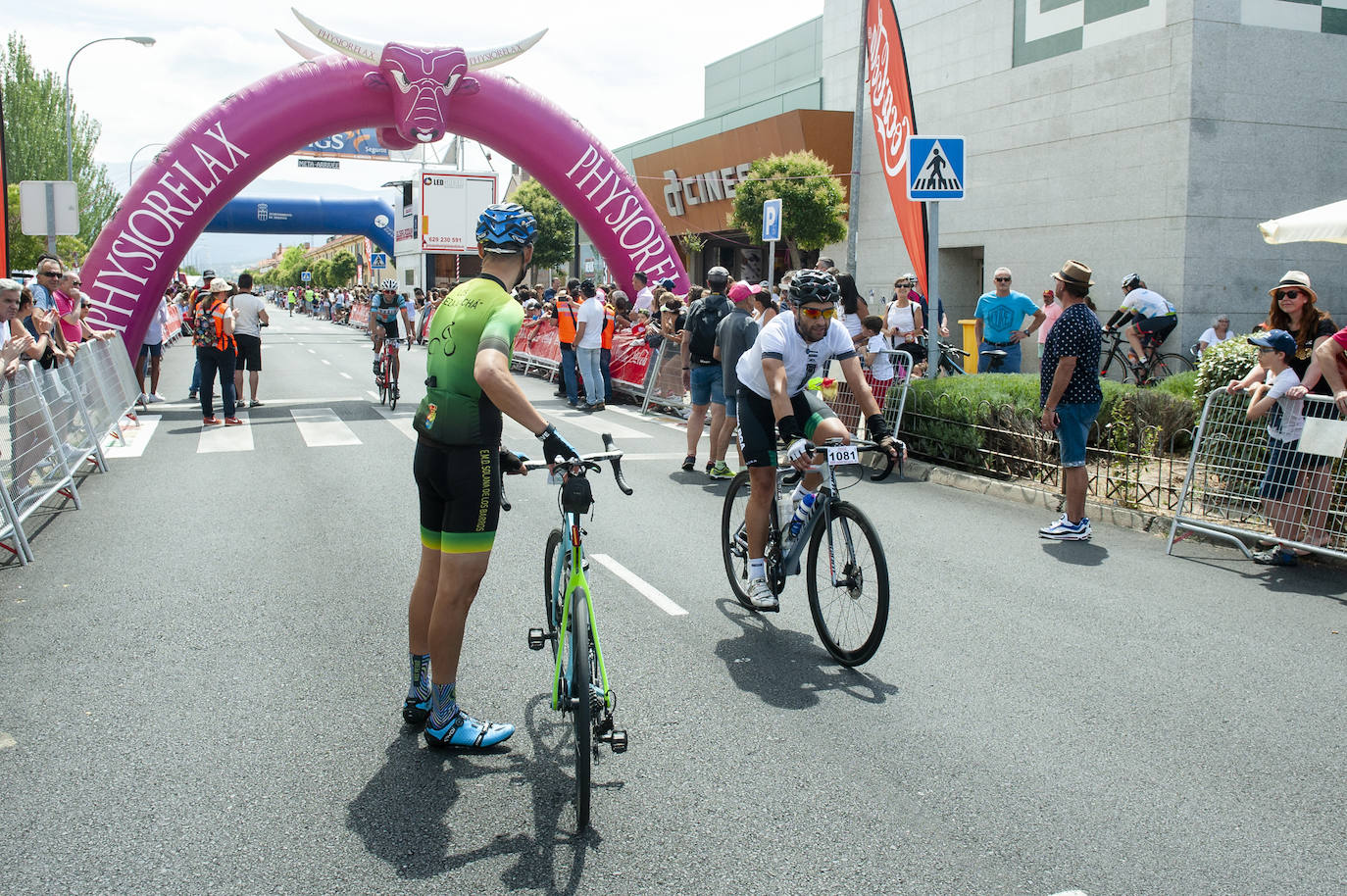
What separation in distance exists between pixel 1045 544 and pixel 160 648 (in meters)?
5.54

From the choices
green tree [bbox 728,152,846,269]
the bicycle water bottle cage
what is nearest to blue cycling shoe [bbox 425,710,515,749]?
the bicycle water bottle cage

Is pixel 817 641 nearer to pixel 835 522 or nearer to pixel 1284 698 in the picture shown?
pixel 835 522

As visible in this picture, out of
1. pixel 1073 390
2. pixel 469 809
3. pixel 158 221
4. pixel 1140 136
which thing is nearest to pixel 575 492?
pixel 469 809

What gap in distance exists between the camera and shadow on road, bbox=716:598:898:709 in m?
4.54

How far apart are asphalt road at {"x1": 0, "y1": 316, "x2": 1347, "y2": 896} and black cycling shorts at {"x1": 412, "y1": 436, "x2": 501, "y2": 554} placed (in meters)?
0.84

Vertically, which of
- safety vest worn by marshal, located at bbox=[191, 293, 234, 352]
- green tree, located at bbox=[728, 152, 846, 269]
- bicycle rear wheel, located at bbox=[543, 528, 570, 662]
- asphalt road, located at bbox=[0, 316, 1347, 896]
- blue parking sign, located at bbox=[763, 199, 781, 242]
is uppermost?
green tree, located at bbox=[728, 152, 846, 269]

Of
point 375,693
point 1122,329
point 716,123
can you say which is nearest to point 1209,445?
point 375,693

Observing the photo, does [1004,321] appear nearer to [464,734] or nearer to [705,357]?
[705,357]

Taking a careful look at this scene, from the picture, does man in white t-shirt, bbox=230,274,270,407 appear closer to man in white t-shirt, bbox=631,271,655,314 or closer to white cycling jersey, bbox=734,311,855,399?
man in white t-shirt, bbox=631,271,655,314

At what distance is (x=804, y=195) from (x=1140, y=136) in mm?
8436

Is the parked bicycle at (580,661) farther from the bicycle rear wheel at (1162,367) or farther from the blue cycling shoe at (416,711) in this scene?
the bicycle rear wheel at (1162,367)

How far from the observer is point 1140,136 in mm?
17625

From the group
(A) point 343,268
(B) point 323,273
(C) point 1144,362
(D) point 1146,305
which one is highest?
(B) point 323,273

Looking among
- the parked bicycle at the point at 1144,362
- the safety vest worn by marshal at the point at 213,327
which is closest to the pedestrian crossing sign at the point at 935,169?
the parked bicycle at the point at 1144,362
